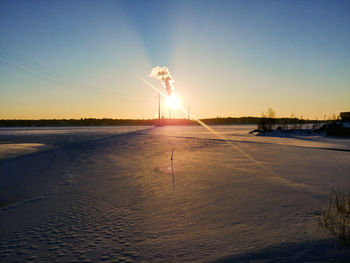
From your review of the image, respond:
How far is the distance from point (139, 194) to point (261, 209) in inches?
108

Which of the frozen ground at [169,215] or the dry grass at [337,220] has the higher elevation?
the dry grass at [337,220]

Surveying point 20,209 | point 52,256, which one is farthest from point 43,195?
point 52,256

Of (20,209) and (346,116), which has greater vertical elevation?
(346,116)

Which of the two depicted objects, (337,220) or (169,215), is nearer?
(337,220)

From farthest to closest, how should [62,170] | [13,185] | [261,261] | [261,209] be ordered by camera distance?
1. [62,170]
2. [13,185]
3. [261,209]
4. [261,261]

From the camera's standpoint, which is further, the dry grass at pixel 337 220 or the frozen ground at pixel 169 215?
the dry grass at pixel 337 220

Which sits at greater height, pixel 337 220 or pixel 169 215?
pixel 337 220

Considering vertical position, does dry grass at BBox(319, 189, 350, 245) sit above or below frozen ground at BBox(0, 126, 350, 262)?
above

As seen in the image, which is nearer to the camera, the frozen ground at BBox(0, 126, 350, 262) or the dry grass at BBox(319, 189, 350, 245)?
the frozen ground at BBox(0, 126, 350, 262)

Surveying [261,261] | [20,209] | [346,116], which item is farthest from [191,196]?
[346,116]

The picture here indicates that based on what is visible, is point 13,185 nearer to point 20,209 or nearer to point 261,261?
point 20,209

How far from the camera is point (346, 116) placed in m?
22.8

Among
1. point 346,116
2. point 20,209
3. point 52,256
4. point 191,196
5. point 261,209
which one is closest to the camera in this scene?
point 52,256

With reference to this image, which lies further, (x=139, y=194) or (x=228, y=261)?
(x=139, y=194)
